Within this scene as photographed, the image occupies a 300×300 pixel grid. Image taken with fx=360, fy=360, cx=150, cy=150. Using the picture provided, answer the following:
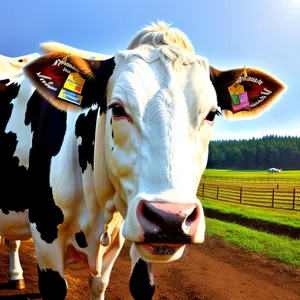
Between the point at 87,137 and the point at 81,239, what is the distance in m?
1.00

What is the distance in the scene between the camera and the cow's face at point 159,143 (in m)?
2.07

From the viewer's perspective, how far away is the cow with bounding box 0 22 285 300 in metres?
2.20

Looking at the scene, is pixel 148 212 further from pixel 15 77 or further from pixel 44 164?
pixel 15 77

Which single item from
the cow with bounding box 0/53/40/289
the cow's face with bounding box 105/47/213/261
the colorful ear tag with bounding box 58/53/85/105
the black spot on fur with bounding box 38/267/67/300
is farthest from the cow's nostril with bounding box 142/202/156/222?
the cow with bounding box 0/53/40/289

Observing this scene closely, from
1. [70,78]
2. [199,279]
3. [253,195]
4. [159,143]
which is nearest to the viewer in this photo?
[159,143]

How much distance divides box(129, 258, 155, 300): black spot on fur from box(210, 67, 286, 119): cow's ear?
70.2 inches

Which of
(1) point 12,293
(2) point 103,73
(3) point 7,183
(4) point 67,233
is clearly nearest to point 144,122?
(2) point 103,73

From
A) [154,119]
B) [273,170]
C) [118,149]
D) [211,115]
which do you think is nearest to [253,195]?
[211,115]

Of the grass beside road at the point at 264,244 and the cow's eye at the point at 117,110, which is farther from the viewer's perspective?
the grass beside road at the point at 264,244

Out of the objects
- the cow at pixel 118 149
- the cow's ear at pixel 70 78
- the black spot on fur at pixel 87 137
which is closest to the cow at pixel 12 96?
the cow at pixel 118 149

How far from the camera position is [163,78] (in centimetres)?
256

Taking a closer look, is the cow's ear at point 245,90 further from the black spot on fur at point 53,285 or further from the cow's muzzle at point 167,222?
the black spot on fur at point 53,285

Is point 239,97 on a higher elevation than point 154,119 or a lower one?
higher

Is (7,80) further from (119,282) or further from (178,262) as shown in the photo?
(178,262)
